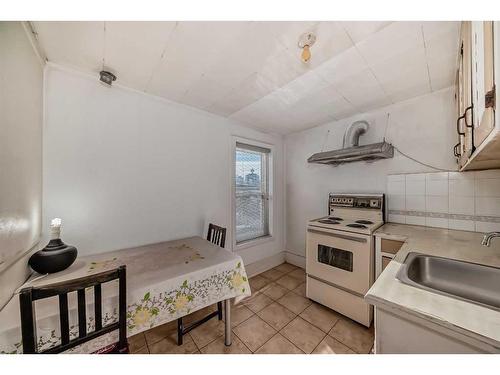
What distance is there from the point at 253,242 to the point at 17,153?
2.42 meters

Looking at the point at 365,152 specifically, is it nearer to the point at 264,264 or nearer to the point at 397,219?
the point at 397,219

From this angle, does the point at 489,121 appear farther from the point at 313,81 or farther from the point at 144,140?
the point at 144,140

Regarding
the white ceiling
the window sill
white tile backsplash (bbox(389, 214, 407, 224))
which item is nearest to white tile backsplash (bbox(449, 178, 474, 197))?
white tile backsplash (bbox(389, 214, 407, 224))

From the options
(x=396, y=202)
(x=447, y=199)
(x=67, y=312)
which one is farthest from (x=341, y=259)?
(x=67, y=312)

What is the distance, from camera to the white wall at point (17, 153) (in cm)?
86

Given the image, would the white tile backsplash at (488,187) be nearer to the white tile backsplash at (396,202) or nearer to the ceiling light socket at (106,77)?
the white tile backsplash at (396,202)

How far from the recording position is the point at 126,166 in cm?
173

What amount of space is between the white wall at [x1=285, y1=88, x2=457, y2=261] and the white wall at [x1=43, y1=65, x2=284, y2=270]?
1.21 metres

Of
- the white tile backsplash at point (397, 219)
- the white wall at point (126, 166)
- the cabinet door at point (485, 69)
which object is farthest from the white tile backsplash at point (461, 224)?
the white wall at point (126, 166)

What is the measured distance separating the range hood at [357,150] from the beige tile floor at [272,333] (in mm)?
1644

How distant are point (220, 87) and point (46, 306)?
6.16 ft

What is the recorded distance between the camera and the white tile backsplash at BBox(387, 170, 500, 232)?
157 centimetres

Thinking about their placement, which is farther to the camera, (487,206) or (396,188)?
(396,188)

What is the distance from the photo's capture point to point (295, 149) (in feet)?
10.1
